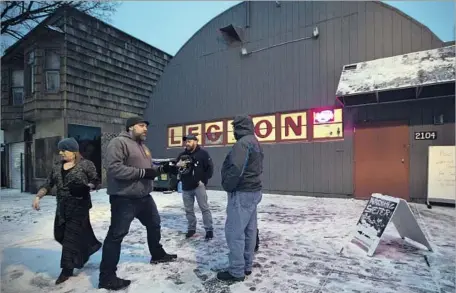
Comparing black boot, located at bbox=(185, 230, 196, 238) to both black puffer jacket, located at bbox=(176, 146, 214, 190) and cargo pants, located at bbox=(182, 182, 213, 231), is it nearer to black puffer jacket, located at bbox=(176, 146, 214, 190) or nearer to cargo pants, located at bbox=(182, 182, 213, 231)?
cargo pants, located at bbox=(182, 182, 213, 231)

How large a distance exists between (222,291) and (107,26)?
13370mm

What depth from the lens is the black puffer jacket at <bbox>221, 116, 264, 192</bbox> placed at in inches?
125

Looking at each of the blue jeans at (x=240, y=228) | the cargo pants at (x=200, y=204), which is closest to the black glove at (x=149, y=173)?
the blue jeans at (x=240, y=228)

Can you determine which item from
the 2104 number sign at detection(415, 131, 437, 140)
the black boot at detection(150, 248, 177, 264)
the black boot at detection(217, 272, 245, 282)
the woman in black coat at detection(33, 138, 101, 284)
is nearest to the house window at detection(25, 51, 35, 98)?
the woman in black coat at detection(33, 138, 101, 284)

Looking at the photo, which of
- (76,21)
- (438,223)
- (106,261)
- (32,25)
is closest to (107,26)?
(76,21)

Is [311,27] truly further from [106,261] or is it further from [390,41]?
[106,261]

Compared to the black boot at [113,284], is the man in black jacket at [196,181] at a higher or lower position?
higher

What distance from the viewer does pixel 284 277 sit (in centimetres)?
328

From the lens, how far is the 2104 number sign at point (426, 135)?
769 cm

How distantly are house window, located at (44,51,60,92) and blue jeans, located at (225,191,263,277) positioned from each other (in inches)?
428

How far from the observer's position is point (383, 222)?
4.01m

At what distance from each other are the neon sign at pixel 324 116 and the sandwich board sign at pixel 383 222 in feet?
16.7

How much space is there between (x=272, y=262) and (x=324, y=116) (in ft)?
21.9

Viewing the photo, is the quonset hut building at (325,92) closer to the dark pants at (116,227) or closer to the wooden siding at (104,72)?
the wooden siding at (104,72)
